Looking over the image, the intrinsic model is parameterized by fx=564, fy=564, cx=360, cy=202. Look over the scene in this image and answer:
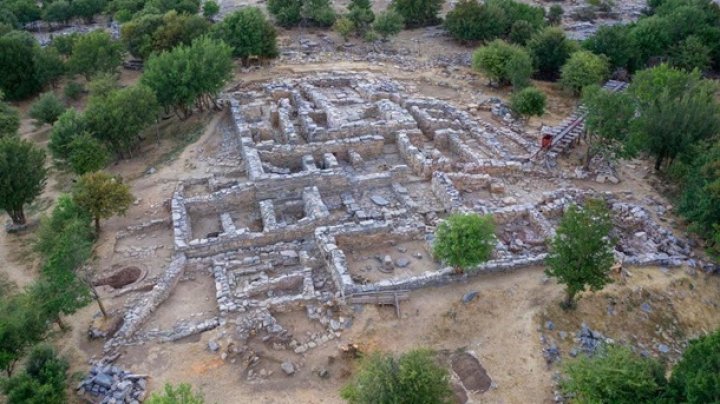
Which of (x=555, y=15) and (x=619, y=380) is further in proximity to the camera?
(x=555, y=15)

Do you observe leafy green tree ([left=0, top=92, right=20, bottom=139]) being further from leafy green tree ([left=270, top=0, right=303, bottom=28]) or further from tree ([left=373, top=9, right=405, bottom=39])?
tree ([left=373, top=9, right=405, bottom=39])

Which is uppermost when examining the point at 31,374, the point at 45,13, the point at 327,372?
the point at 45,13

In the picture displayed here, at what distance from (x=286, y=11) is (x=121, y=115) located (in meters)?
30.1

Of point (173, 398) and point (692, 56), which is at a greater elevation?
point (173, 398)

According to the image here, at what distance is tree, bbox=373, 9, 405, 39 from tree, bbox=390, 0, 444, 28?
503 cm

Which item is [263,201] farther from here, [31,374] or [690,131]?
[690,131]

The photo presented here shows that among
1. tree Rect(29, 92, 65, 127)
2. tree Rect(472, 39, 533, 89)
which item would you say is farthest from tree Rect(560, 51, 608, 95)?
tree Rect(29, 92, 65, 127)

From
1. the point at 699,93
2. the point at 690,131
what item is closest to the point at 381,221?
the point at 690,131

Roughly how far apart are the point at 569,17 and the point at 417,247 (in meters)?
52.7

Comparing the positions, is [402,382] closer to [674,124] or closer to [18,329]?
[18,329]

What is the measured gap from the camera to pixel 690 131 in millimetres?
29906

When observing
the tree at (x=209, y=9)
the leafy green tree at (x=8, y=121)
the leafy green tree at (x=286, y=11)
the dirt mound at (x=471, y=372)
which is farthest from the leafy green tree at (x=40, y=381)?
the tree at (x=209, y=9)

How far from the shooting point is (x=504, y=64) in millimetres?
43250

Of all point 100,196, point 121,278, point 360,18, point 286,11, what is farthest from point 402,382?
point 286,11
